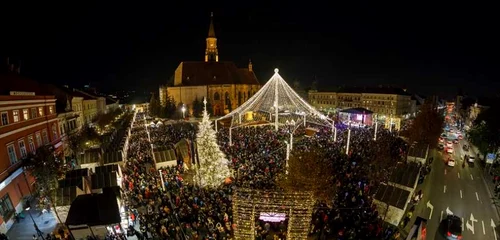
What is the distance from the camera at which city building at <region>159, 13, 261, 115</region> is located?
5528cm

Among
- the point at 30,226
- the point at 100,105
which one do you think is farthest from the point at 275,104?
the point at 100,105

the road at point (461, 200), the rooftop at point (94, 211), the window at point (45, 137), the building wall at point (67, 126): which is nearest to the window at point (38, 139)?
the window at point (45, 137)

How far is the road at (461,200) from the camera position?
1407 centimetres

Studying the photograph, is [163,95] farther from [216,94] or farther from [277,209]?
[277,209]

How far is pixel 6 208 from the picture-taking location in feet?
47.2

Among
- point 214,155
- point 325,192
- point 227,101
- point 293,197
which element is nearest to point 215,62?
point 227,101

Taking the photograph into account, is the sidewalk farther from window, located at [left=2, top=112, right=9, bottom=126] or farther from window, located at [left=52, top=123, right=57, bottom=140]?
window, located at [left=52, top=123, right=57, bottom=140]

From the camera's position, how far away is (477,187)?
1980 cm

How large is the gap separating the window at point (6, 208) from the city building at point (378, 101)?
46.4 meters

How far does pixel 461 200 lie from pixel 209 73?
157ft

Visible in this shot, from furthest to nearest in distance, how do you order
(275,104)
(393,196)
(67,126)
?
(67,126)
(275,104)
(393,196)

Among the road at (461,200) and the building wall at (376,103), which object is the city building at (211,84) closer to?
the building wall at (376,103)

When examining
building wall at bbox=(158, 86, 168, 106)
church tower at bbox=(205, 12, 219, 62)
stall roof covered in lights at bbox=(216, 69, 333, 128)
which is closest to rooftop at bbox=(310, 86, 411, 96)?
stall roof covered in lights at bbox=(216, 69, 333, 128)

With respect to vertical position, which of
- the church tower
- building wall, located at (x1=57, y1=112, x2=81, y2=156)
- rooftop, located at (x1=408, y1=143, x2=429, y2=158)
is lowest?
rooftop, located at (x1=408, y1=143, x2=429, y2=158)
